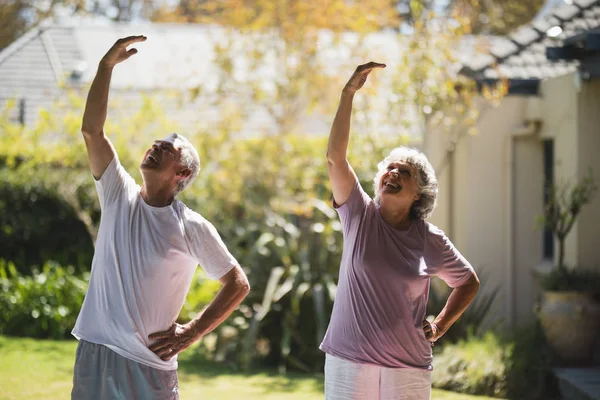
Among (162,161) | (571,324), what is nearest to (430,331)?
(162,161)

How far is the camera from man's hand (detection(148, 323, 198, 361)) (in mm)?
4000

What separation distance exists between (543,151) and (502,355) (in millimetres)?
3658

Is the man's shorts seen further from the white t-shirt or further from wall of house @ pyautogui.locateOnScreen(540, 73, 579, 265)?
wall of house @ pyautogui.locateOnScreen(540, 73, 579, 265)

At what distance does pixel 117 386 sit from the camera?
3.93m

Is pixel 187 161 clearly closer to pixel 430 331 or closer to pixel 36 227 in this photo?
pixel 430 331

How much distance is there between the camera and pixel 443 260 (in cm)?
446

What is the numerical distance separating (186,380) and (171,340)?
193 inches

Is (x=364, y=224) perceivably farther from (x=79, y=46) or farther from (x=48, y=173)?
(x=79, y=46)

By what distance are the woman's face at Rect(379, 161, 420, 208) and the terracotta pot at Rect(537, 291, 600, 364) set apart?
4.54m

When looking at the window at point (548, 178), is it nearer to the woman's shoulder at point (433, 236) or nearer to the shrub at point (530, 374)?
the shrub at point (530, 374)

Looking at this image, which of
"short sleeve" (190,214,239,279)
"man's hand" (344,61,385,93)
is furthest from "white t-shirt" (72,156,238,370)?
"man's hand" (344,61,385,93)

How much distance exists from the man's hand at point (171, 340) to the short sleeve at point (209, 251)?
0.91 ft

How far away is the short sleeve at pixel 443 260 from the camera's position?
14.5 feet

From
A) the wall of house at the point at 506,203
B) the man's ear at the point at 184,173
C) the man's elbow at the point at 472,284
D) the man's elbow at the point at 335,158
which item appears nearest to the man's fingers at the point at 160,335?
the man's ear at the point at 184,173
